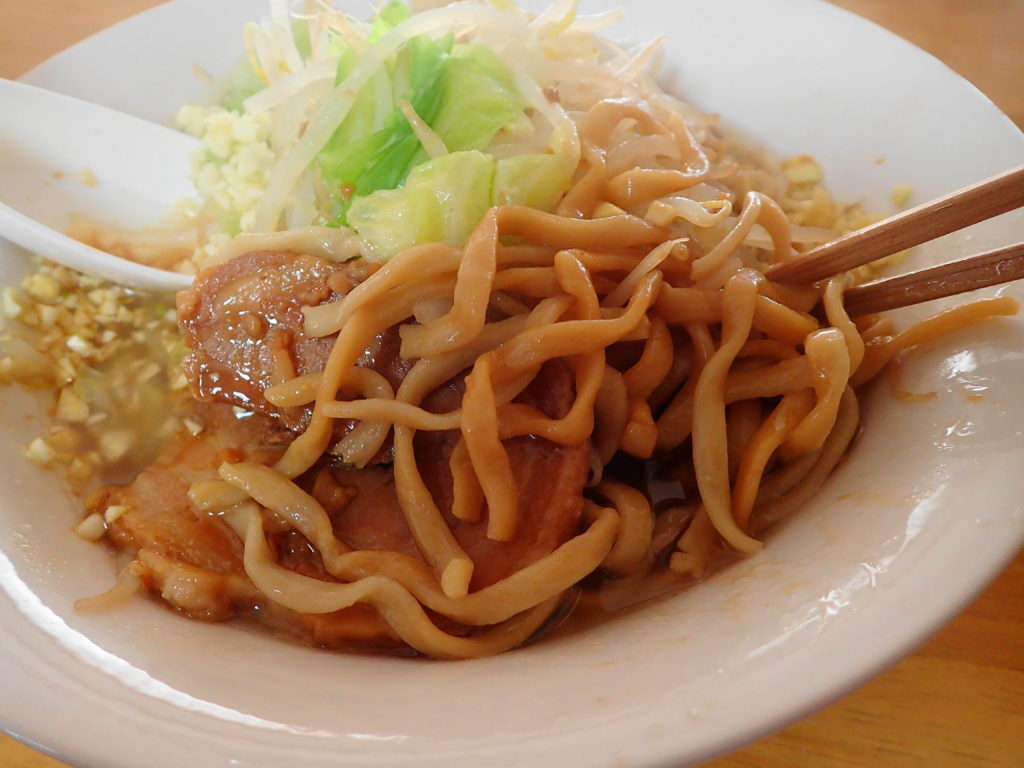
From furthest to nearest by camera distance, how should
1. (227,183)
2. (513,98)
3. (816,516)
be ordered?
(227,183)
(513,98)
(816,516)

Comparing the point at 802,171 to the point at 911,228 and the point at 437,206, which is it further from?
the point at 437,206

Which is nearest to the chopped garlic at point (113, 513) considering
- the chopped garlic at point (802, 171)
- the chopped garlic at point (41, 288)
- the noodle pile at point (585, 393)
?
the noodle pile at point (585, 393)

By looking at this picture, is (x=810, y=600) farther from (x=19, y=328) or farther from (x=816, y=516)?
(x=19, y=328)

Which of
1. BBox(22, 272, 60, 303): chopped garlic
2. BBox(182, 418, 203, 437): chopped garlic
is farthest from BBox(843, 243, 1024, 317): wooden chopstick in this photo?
BBox(22, 272, 60, 303): chopped garlic

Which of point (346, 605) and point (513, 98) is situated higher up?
point (513, 98)

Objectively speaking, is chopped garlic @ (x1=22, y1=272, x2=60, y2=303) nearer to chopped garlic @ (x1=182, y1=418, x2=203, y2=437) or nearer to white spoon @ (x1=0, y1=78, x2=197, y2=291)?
white spoon @ (x1=0, y1=78, x2=197, y2=291)

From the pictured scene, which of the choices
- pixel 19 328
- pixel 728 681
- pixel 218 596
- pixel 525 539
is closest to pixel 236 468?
pixel 218 596

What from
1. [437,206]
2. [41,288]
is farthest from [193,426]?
[437,206]
